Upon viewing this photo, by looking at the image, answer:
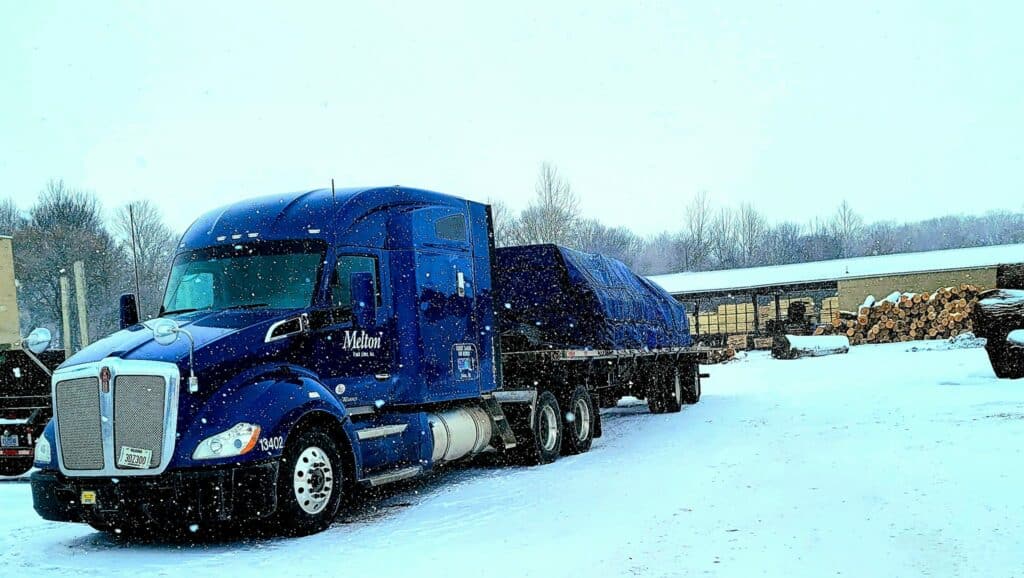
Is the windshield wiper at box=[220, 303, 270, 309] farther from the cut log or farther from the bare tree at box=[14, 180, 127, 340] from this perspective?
the bare tree at box=[14, 180, 127, 340]

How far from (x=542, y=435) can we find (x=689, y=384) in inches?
408

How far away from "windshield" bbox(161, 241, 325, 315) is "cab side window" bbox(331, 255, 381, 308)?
0.22 metres

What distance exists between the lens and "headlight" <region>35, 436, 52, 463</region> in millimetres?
8227

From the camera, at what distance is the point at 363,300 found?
9.39 meters

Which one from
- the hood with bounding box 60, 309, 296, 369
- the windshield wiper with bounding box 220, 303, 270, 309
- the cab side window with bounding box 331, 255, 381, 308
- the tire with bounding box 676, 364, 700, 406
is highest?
the cab side window with bounding box 331, 255, 381, 308

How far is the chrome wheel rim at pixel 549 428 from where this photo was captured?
43.1 ft

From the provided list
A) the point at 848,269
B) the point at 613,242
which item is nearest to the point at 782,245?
the point at 613,242

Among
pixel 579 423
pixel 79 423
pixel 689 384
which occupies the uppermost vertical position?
pixel 79 423

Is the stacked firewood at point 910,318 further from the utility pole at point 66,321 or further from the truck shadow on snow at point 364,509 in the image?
the utility pole at point 66,321

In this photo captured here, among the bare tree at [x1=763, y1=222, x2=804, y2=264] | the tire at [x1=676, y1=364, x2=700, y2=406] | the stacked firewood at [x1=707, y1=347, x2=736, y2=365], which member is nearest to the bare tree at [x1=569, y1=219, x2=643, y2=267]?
the bare tree at [x1=763, y1=222, x2=804, y2=264]

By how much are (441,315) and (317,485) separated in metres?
3.14

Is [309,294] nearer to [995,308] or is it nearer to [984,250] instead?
[995,308]

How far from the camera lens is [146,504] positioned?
7.69m

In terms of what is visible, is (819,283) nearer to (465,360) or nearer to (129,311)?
(465,360)
